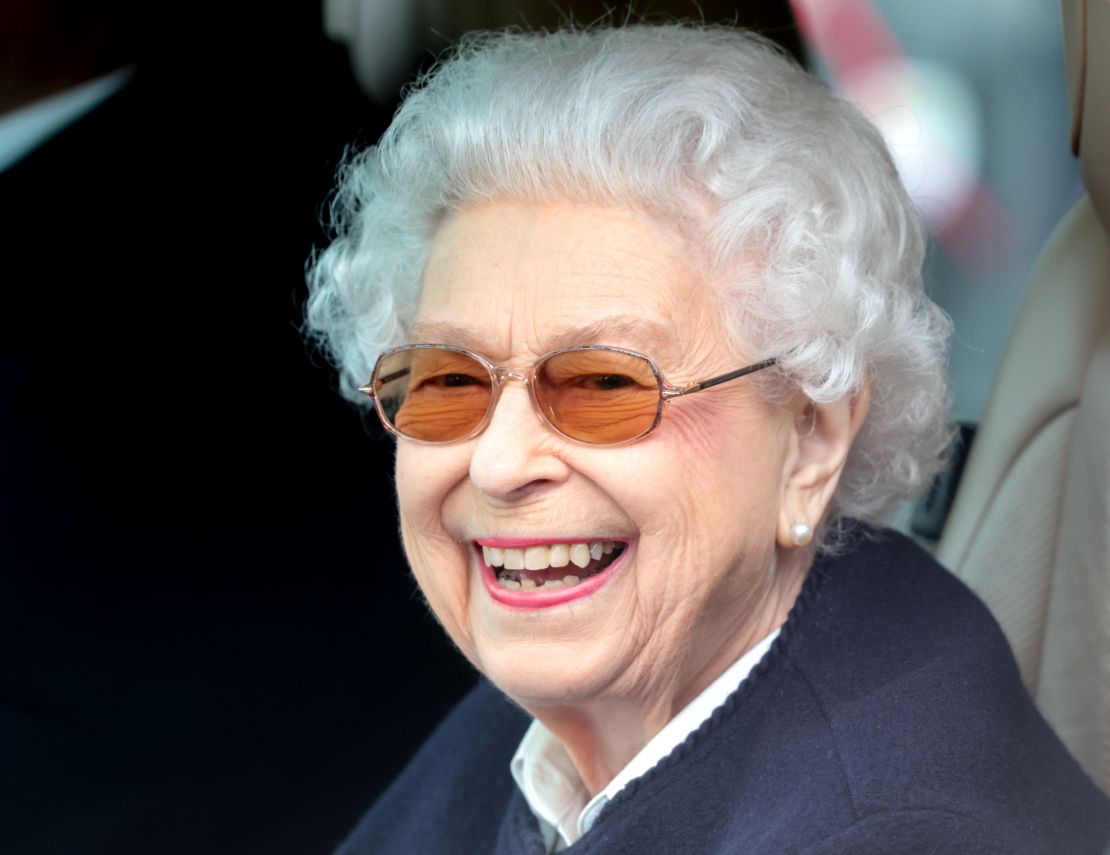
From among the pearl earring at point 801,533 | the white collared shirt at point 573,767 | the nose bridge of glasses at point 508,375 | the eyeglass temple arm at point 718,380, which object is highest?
the nose bridge of glasses at point 508,375

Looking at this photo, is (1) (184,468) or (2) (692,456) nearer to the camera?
(2) (692,456)

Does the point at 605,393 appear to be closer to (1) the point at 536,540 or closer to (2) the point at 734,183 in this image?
(1) the point at 536,540

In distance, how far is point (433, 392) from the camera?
1.58 meters

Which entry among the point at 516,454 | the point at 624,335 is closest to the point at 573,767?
the point at 516,454

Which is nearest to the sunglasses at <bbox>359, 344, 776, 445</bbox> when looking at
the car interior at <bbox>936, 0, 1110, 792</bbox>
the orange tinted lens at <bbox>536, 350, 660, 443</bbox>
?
the orange tinted lens at <bbox>536, 350, 660, 443</bbox>

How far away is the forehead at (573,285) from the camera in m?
1.46

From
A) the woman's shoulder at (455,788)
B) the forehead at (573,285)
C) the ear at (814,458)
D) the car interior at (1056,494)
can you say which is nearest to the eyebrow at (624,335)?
the forehead at (573,285)

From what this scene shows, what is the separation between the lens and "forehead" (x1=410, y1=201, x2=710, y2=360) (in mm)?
1464

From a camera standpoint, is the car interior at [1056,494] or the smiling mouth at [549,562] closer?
the smiling mouth at [549,562]

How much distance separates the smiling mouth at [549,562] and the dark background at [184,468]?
85 centimetres

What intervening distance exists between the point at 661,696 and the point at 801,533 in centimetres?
27

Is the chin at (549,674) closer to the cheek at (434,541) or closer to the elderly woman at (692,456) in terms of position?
the elderly woman at (692,456)

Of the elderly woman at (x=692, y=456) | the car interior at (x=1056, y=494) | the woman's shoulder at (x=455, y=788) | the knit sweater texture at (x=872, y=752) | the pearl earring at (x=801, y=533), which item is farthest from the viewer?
the woman's shoulder at (x=455, y=788)

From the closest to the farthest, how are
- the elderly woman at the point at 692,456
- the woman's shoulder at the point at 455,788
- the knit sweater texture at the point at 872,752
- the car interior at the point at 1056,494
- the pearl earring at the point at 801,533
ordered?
1. the knit sweater texture at the point at 872,752
2. the elderly woman at the point at 692,456
3. the pearl earring at the point at 801,533
4. the car interior at the point at 1056,494
5. the woman's shoulder at the point at 455,788
